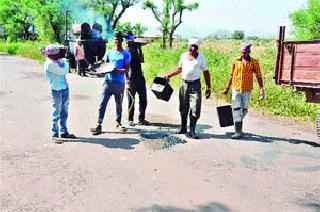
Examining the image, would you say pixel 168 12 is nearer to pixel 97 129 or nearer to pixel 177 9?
pixel 177 9

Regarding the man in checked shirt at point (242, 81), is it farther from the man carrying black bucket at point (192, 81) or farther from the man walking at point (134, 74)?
the man walking at point (134, 74)

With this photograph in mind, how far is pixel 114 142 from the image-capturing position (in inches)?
271

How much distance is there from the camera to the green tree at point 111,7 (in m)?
49.2

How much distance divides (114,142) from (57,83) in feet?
4.33

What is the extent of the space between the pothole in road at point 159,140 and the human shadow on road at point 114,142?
0.22 metres

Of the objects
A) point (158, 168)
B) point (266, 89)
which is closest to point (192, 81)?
point (158, 168)

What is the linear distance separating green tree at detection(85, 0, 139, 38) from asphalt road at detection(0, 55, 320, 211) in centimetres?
4198

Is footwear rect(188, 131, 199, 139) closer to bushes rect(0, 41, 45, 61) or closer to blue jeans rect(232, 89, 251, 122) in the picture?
blue jeans rect(232, 89, 251, 122)

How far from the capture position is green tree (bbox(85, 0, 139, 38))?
49219 mm

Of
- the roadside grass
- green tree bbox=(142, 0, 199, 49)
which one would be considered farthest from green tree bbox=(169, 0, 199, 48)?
the roadside grass

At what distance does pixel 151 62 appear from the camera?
60.8ft

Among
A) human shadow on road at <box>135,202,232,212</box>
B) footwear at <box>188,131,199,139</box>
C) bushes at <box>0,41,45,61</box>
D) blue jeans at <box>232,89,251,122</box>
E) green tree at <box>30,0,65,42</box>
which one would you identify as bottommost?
human shadow on road at <box>135,202,232,212</box>

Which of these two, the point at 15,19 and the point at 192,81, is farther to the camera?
the point at 15,19

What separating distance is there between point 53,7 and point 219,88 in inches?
1215
